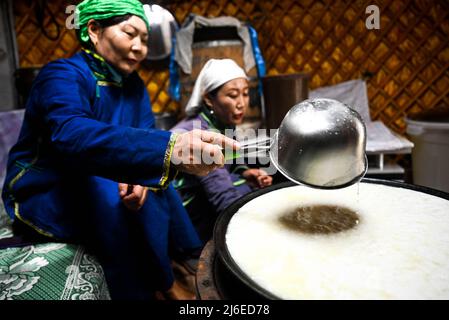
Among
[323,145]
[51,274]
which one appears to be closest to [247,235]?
[323,145]

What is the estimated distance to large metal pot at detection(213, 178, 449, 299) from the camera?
1.57 ft

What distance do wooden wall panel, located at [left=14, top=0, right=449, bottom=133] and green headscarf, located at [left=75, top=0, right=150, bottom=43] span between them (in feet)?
4.32

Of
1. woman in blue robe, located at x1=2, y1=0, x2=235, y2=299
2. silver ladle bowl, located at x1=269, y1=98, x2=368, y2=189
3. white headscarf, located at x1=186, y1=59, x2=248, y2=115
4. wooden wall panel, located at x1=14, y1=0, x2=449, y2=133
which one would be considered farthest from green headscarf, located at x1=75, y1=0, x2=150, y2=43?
wooden wall panel, located at x1=14, y1=0, x2=449, y2=133

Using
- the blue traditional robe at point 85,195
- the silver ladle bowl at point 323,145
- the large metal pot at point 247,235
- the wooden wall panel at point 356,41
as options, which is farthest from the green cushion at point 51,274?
the wooden wall panel at point 356,41

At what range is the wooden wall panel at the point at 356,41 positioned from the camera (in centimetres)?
219

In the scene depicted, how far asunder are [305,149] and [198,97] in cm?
72

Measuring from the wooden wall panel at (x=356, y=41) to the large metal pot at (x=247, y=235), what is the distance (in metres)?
1.70

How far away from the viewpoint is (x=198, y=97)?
1.24 metres

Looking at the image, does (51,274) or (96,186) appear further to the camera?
(96,186)

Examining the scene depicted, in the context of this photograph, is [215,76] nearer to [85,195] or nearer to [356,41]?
[85,195]

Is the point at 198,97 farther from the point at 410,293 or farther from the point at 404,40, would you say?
the point at 404,40

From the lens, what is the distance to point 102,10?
3.17 feet

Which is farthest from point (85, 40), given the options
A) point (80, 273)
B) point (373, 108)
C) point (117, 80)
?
point (373, 108)

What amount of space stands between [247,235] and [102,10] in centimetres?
79
